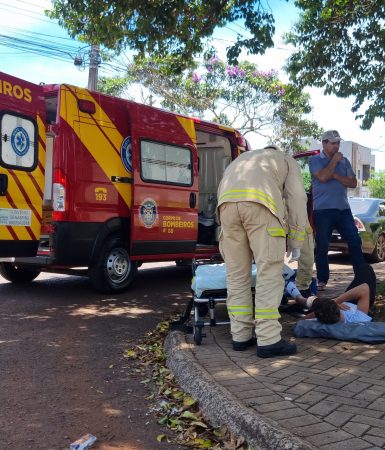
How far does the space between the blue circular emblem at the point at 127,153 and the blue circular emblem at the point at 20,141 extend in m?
1.27

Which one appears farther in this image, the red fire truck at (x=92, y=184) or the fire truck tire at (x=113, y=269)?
the fire truck tire at (x=113, y=269)

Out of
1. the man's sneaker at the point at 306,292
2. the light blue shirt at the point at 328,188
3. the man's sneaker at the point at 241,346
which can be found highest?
the light blue shirt at the point at 328,188

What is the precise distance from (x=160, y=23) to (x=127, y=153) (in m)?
1.75

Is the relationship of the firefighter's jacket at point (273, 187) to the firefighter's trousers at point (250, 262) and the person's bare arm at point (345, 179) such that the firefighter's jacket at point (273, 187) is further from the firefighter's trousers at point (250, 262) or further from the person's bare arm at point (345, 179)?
the person's bare arm at point (345, 179)

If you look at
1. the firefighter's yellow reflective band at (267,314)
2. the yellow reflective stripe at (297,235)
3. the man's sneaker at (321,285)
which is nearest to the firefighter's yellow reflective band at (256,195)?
the yellow reflective stripe at (297,235)

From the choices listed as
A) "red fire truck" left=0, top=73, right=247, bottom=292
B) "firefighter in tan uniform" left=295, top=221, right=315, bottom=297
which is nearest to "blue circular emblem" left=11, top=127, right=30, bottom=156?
"red fire truck" left=0, top=73, right=247, bottom=292

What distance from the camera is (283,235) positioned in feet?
12.9

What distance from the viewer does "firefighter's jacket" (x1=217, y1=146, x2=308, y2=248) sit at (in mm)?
3885

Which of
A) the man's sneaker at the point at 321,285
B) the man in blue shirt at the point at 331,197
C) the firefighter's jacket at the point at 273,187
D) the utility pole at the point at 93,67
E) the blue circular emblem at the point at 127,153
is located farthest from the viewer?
the utility pole at the point at 93,67

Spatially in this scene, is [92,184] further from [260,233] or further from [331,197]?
[260,233]

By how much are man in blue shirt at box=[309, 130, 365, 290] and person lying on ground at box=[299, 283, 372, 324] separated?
1.41m

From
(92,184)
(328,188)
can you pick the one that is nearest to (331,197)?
(328,188)

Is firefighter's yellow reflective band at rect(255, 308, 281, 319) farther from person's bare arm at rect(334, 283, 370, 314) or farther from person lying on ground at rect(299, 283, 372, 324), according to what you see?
person's bare arm at rect(334, 283, 370, 314)

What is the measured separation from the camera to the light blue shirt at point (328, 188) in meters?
6.07
